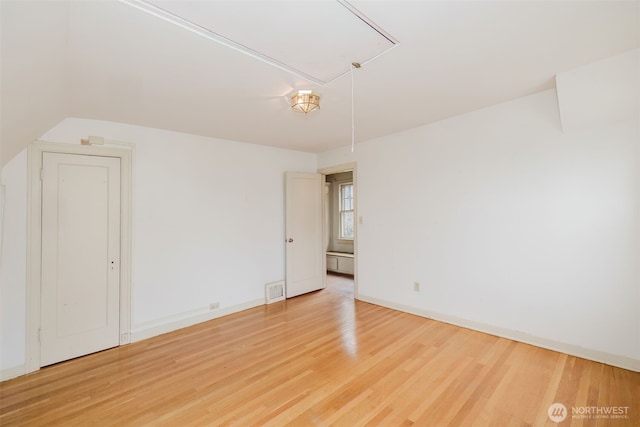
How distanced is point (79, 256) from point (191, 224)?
1158 millimetres

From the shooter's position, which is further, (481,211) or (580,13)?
(481,211)

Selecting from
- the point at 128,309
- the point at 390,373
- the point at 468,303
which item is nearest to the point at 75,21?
the point at 128,309

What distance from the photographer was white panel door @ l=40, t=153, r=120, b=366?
8.79ft

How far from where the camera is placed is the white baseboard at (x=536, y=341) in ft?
7.72

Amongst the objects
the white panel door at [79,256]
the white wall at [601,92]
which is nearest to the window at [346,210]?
the white wall at [601,92]

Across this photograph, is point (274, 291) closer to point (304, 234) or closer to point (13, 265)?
point (304, 234)

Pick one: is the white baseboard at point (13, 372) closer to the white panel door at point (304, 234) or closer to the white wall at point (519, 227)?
the white panel door at point (304, 234)

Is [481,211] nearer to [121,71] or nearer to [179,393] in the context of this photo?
[179,393]

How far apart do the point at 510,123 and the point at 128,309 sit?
4.71 meters

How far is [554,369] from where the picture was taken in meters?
2.38

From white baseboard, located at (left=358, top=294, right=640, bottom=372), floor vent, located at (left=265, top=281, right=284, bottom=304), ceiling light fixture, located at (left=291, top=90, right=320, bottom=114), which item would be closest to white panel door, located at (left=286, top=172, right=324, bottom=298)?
floor vent, located at (left=265, top=281, right=284, bottom=304)

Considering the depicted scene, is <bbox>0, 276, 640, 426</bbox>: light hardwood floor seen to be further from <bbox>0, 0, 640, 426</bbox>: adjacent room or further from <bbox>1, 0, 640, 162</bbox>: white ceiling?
<bbox>1, 0, 640, 162</bbox>: white ceiling

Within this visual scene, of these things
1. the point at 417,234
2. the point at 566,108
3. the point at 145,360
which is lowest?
the point at 145,360

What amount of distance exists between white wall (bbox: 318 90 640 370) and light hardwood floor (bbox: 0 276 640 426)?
13.7 inches
